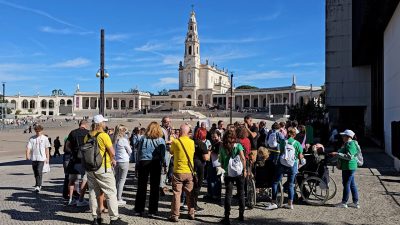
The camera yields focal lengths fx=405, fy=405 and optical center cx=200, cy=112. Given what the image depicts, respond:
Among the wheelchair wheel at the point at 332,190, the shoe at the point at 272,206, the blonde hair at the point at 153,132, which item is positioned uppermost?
the blonde hair at the point at 153,132

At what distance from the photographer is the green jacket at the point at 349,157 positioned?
26.6 feet

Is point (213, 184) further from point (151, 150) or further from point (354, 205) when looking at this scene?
point (354, 205)

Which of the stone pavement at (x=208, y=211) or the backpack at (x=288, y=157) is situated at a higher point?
the backpack at (x=288, y=157)

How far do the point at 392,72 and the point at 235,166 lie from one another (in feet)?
43.5

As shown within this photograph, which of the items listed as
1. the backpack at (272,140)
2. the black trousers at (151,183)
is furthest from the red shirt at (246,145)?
the backpack at (272,140)

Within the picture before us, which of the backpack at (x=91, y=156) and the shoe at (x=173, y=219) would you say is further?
the shoe at (x=173, y=219)

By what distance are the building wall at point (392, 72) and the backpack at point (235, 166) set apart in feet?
30.1

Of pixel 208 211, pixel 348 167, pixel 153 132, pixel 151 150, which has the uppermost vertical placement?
pixel 153 132

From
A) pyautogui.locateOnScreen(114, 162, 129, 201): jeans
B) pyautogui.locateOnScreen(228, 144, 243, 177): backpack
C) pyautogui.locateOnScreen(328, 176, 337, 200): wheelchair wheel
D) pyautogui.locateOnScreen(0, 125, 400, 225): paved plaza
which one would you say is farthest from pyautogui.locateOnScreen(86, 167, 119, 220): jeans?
pyautogui.locateOnScreen(328, 176, 337, 200): wheelchair wheel

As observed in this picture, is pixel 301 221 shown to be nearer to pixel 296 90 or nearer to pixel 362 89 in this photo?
pixel 362 89

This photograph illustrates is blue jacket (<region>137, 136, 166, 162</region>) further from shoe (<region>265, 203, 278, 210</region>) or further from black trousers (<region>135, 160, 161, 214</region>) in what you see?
shoe (<region>265, 203, 278, 210</region>)

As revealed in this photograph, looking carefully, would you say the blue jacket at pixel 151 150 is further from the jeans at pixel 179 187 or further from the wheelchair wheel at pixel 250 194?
the wheelchair wheel at pixel 250 194

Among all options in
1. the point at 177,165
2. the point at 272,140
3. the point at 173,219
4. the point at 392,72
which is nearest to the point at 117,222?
the point at 173,219

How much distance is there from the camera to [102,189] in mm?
6695
